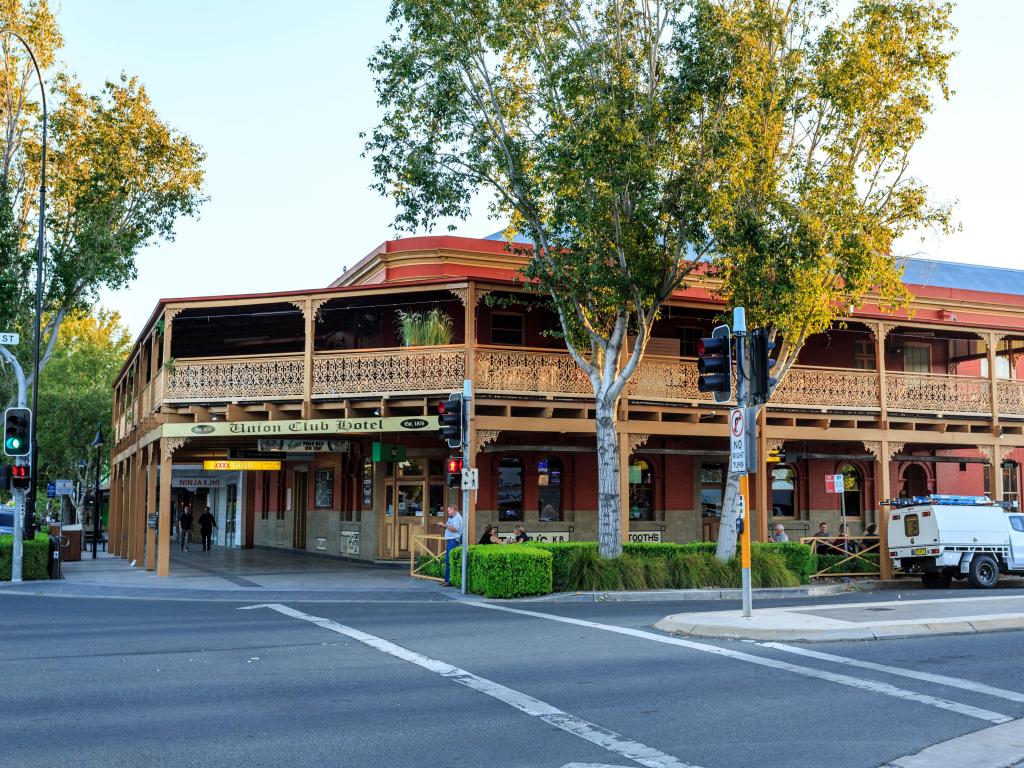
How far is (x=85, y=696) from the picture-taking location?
9141 mm

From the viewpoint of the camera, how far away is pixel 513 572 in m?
19.2

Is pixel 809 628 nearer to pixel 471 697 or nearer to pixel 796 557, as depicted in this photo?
pixel 471 697

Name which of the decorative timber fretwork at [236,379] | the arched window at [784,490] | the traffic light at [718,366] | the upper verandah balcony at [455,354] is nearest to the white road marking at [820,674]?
the traffic light at [718,366]

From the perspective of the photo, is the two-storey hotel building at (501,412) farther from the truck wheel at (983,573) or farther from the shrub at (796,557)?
the shrub at (796,557)

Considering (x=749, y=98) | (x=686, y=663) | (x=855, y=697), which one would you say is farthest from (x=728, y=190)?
(x=855, y=697)

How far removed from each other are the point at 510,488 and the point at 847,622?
14.7m

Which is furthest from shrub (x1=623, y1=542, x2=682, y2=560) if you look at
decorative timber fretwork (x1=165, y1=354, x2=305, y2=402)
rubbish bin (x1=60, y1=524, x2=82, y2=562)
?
rubbish bin (x1=60, y1=524, x2=82, y2=562)

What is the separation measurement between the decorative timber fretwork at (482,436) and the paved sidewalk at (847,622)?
8.54 metres

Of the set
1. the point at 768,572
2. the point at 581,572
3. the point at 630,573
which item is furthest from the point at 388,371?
the point at 768,572

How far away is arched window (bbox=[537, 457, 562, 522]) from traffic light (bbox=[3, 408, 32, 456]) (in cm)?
1233

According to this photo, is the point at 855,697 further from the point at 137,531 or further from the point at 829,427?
the point at 137,531

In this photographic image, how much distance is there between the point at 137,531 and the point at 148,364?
4608 mm

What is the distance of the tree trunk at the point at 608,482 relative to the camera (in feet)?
67.6

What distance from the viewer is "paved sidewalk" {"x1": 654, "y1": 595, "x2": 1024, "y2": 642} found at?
1290 centimetres
